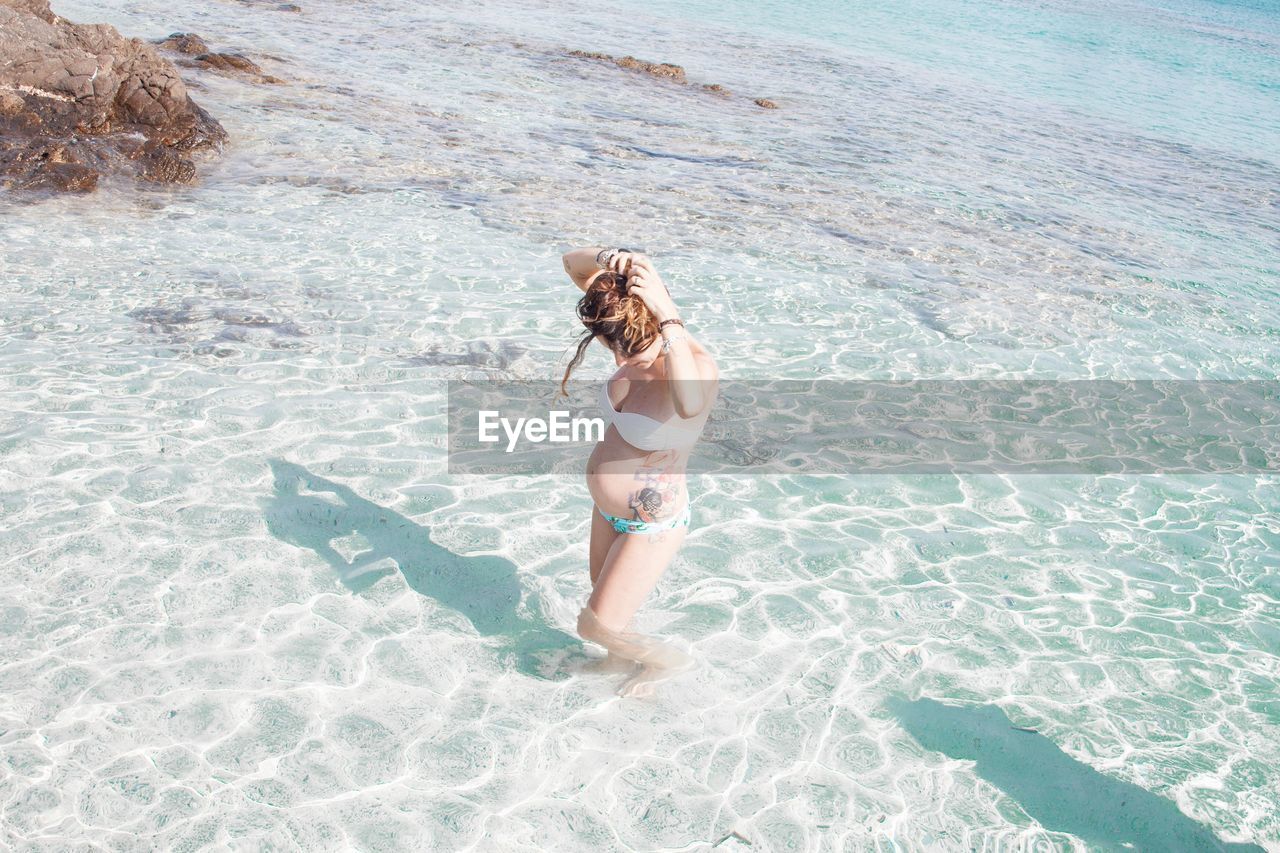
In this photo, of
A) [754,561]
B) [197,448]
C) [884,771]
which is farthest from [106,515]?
[884,771]

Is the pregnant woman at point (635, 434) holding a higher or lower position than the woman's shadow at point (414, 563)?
higher

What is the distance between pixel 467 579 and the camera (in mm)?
5645

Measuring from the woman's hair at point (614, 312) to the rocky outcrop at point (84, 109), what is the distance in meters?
9.25

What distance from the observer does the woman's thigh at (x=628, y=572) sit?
4.40 m

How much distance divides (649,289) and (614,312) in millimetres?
173

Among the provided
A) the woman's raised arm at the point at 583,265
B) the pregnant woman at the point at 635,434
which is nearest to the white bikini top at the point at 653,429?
the pregnant woman at the point at 635,434

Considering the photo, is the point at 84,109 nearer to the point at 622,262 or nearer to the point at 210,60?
the point at 210,60

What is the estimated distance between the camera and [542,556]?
5895 mm

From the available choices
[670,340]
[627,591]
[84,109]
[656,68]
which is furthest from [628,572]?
[656,68]

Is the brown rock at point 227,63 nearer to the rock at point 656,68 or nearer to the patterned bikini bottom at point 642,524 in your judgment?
the rock at point 656,68

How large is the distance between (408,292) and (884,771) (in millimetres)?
6310

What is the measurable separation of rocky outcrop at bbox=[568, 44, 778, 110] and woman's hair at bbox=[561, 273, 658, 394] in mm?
17420

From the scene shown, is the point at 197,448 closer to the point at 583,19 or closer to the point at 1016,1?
the point at 583,19

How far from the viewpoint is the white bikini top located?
4203 mm
